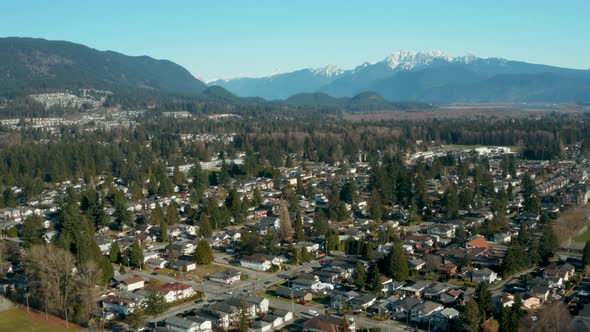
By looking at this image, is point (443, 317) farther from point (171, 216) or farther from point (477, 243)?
point (171, 216)

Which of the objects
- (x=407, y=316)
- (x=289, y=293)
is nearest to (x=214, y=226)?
(x=289, y=293)

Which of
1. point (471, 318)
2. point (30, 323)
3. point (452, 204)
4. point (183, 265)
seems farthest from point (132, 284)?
point (452, 204)

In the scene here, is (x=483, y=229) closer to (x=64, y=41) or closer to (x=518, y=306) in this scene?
(x=518, y=306)

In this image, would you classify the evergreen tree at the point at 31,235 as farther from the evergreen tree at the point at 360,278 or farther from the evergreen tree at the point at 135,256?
the evergreen tree at the point at 360,278

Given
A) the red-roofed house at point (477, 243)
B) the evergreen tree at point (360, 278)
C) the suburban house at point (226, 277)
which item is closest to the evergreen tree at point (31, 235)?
the suburban house at point (226, 277)

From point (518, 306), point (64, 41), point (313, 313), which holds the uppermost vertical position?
point (64, 41)
